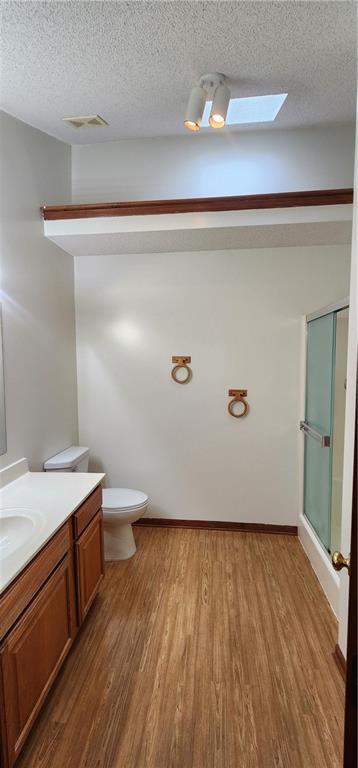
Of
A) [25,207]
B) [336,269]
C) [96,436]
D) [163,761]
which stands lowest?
[163,761]

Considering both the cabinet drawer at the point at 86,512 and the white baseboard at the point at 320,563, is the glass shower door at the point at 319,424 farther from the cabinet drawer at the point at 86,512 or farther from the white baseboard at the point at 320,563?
the cabinet drawer at the point at 86,512

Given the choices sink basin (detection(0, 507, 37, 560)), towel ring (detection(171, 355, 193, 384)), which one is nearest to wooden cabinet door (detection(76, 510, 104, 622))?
sink basin (detection(0, 507, 37, 560))

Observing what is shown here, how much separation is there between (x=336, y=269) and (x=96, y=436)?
7.67ft

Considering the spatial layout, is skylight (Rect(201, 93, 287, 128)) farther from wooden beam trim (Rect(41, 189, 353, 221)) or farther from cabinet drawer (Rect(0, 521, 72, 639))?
cabinet drawer (Rect(0, 521, 72, 639))

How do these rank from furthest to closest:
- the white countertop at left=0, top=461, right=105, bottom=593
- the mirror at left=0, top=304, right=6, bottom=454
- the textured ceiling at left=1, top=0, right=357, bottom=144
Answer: the mirror at left=0, top=304, right=6, bottom=454, the textured ceiling at left=1, top=0, right=357, bottom=144, the white countertop at left=0, top=461, right=105, bottom=593

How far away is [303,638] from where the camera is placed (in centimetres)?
190

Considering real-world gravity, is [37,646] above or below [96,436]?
below

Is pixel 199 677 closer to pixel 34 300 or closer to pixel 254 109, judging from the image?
pixel 34 300

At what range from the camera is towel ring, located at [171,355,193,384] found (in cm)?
295

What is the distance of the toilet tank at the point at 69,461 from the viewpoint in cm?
247

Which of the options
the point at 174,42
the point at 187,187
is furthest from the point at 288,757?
the point at 187,187

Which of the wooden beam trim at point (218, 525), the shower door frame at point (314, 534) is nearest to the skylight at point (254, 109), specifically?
the shower door frame at point (314, 534)

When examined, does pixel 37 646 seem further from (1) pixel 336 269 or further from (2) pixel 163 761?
(1) pixel 336 269

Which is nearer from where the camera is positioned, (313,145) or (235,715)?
(235,715)
